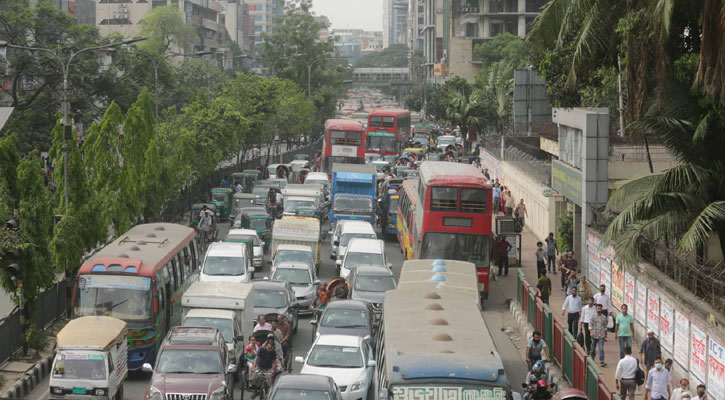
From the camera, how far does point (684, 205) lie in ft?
68.5

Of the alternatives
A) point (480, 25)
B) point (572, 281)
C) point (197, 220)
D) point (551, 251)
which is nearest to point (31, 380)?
point (572, 281)

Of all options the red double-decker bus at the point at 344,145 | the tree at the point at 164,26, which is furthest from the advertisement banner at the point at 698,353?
the tree at the point at 164,26

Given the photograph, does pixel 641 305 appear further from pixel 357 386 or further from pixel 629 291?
pixel 357 386

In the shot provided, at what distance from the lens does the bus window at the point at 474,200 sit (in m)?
30.6

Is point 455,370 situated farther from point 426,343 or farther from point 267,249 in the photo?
point 267,249

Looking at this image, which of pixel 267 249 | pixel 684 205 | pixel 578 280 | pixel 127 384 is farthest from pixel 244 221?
pixel 684 205

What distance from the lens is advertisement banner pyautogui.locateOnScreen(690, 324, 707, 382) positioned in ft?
64.7

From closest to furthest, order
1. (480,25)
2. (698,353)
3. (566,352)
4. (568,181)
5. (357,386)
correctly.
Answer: (357,386) < (698,353) < (566,352) < (568,181) < (480,25)

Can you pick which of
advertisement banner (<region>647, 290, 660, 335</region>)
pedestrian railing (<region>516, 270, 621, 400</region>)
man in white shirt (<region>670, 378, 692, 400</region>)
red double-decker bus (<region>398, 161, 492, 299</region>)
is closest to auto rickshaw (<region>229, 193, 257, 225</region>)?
red double-decker bus (<region>398, 161, 492, 299</region>)

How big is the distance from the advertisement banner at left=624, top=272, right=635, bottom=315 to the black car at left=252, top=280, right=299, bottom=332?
26.5 ft

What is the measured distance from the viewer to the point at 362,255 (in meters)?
33.2

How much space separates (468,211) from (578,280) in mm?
4104

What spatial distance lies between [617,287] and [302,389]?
1314 cm

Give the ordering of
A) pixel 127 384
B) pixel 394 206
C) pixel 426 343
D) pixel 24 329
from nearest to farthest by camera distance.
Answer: pixel 426 343 → pixel 127 384 → pixel 24 329 → pixel 394 206
